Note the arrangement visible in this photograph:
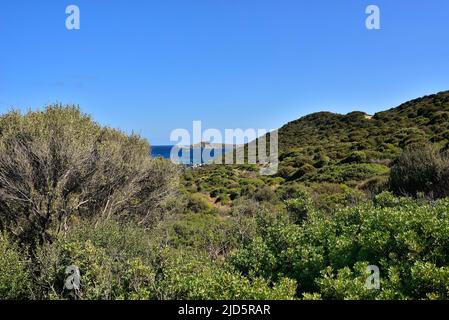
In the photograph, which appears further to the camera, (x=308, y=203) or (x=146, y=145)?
(x=146, y=145)

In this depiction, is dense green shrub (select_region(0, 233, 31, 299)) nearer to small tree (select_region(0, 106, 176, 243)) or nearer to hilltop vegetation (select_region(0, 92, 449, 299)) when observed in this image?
hilltop vegetation (select_region(0, 92, 449, 299))

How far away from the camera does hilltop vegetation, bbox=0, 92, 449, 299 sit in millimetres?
5828

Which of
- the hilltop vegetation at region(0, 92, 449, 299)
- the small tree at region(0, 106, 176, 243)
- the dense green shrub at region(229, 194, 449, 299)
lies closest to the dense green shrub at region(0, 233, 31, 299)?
the hilltop vegetation at region(0, 92, 449, 299)

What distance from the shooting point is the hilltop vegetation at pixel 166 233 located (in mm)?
5828

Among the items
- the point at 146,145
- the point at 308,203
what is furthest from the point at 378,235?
the point at 146,145

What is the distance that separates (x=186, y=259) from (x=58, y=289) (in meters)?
2.34

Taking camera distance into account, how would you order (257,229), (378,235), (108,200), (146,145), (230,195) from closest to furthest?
(378,235)
(257,229)
(108,200)
(146,145)
(230,195)

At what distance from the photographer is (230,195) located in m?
29.5

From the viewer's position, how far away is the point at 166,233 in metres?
11.9

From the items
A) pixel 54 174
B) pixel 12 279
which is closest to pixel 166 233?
pixel 54 174

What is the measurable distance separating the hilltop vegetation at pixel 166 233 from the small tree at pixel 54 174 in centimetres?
4

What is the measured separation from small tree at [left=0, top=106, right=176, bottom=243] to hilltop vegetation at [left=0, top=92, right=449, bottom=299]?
1.5 inches
